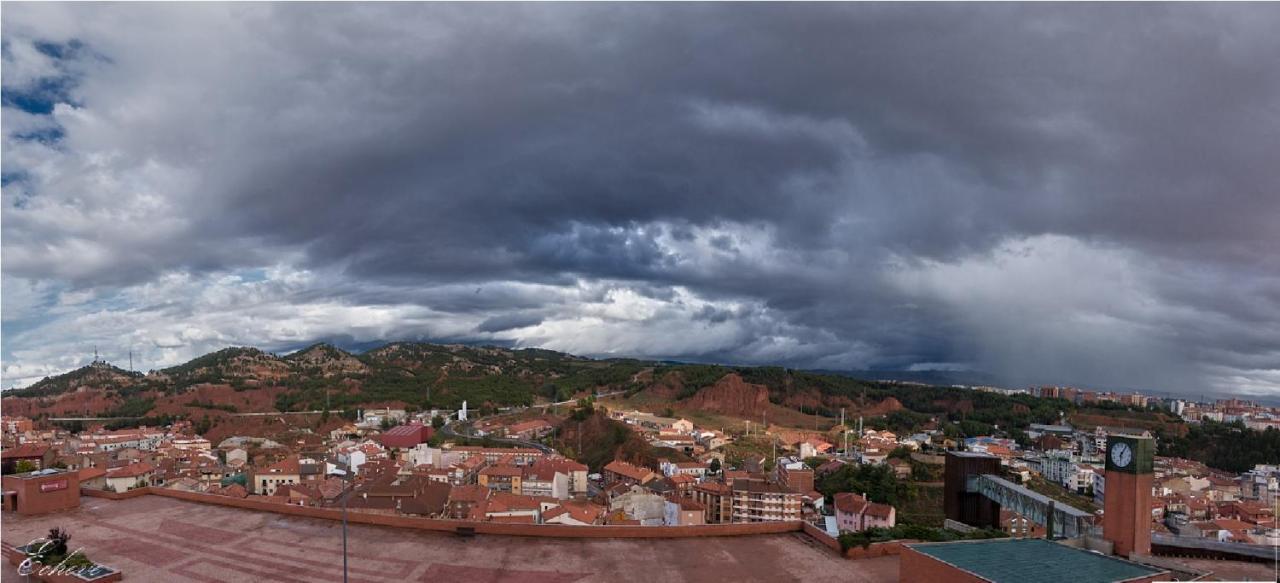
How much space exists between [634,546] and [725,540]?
5.35ft

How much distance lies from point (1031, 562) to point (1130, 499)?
167 inches

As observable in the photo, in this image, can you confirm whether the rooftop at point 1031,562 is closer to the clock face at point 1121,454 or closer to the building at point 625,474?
the clock face at point 1121,454

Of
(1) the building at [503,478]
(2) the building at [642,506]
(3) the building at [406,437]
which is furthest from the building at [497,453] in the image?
(2) the building at [642,506]

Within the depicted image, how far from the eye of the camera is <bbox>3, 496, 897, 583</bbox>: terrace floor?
390 inches

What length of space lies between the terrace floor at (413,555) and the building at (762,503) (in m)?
26.6

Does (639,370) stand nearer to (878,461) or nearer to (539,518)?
(878,461)

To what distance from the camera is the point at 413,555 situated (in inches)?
418

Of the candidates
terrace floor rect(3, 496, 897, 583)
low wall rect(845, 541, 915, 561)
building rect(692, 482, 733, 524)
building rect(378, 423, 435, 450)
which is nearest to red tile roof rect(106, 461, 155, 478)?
building rect(378, 423, 435, 450)

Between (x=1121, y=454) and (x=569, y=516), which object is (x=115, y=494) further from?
(x=1121, y=454)

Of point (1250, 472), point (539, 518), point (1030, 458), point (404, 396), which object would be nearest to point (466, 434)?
point (404, 396)

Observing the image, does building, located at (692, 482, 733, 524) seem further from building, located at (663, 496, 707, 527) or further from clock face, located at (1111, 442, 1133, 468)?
clock face, located at (1111, 442, 1133, 468)

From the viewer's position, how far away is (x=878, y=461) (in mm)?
53406

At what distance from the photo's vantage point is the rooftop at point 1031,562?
8547mm

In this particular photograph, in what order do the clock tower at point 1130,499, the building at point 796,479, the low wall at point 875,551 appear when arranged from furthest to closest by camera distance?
the building at point 796,479
the clock tower at point 1130,499
the low wall at point 875,551
